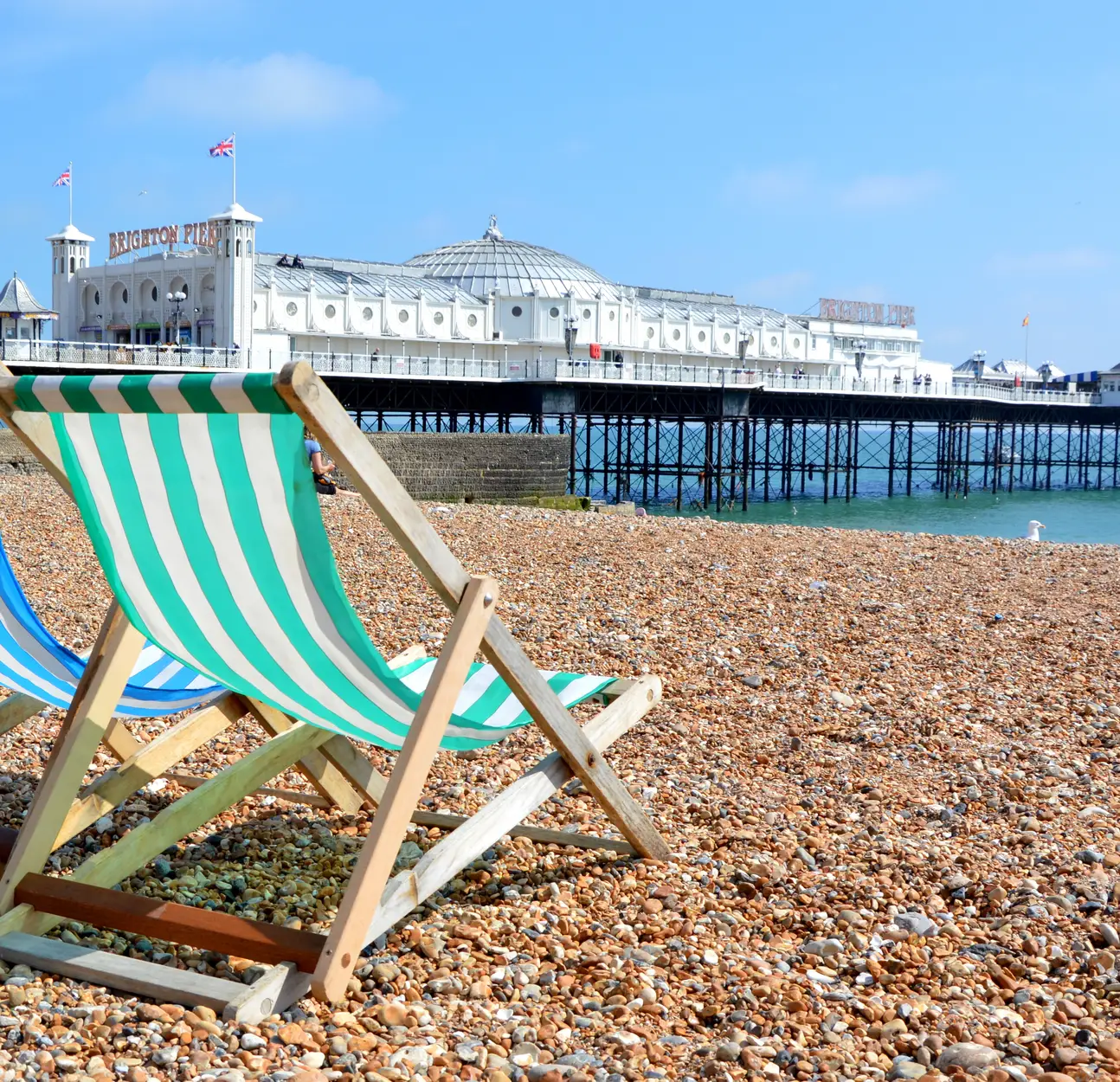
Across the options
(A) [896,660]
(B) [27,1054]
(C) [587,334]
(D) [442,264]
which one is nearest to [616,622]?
(A) [896,660]

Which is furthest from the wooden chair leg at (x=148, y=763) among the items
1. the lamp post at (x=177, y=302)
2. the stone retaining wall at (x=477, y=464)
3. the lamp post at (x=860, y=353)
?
the lamp post at (x=860, y=353)

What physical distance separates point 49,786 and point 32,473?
12.9 meters

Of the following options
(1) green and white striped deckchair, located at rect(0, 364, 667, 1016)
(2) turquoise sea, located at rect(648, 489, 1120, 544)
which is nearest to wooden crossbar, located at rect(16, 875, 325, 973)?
(1) green and white striped deckchair, located at rect(0, 364, 667, 1016)

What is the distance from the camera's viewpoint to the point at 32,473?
14266 millimetres

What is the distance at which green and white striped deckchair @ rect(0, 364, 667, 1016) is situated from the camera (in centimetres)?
190

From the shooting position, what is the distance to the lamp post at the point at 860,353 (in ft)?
157

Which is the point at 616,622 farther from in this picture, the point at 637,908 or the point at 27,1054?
the point at 27,1054

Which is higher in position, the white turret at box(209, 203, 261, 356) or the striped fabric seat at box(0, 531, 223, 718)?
the white turret at box(209, 203, 261, 356)

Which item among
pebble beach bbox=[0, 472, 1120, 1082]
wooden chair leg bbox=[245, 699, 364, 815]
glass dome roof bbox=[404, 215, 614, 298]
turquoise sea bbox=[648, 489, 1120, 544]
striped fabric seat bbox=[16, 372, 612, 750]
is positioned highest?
glass dome roof bbox=[404, 215, 614, 298]

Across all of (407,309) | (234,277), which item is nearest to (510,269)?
(407,309)

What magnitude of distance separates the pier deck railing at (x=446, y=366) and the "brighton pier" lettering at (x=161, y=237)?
2.99 metres

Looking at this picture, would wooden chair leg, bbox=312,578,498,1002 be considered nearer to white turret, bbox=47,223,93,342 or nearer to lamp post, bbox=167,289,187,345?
lamp post, bbox=167,289,187,345

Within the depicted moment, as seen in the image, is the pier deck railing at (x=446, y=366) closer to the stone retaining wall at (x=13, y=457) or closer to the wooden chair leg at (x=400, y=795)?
the stone retaining wall at (x=13, y=457)

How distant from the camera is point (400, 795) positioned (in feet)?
6.75
